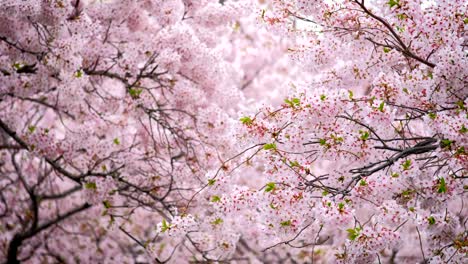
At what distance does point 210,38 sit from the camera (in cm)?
770

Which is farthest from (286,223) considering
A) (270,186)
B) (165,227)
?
(165,227)

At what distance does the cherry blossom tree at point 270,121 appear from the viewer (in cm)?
434

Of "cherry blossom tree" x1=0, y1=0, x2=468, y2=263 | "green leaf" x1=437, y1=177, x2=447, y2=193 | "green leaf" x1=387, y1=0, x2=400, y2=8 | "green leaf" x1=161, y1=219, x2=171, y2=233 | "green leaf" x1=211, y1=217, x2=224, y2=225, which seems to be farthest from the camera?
"green leaf" x1=211, y1=217, x2=224, y2=225

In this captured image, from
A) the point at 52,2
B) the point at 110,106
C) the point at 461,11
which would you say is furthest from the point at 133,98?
the point at 461,11

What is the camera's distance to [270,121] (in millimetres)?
5391

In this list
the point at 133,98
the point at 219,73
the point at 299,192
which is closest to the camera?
the point at 299,192

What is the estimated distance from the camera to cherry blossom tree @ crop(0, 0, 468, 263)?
434 centimetres

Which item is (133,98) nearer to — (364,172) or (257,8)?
(257,8)

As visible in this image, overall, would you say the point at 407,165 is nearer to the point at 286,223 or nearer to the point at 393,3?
the point at 286,223

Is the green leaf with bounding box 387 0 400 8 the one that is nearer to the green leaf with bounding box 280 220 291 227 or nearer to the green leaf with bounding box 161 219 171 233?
the green leaf with bounding box 280 220 291 227

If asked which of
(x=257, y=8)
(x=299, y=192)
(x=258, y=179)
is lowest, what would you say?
(x=299, y=192)

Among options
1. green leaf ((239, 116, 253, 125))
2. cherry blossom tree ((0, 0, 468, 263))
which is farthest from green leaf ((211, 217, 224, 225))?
green leaf ((239, 116, 253, 125))

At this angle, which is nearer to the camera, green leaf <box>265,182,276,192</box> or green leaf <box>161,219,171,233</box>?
green leaf <box>265,182,276,192</box>

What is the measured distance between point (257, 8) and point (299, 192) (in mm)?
2116
